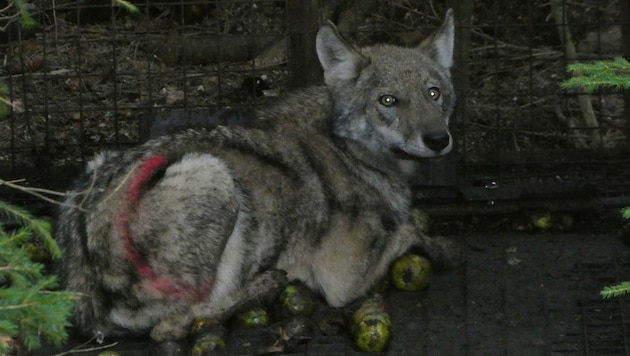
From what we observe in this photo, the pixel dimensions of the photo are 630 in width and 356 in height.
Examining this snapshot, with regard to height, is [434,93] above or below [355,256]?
above

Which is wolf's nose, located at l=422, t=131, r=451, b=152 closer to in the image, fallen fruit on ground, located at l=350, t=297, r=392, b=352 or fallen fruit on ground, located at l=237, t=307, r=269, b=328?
fallen fruit on ground, located at l=350, t=297, r=392, b=352

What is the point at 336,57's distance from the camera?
23.0 feet

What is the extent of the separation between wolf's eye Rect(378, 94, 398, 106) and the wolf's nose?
34 centimetres

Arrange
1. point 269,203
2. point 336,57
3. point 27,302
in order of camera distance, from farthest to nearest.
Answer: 1. point 336,57
2. point 269,203
3. point 27,302

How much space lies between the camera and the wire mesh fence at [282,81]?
→ 310 inches

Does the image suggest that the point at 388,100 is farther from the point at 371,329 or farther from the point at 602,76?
the point at 602,76

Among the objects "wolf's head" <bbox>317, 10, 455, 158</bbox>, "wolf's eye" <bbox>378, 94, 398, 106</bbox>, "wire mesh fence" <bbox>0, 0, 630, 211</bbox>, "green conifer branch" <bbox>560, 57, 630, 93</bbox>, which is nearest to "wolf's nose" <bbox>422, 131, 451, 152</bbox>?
"wolf's head" <bbox>317, 10, 455, 158</bbox>

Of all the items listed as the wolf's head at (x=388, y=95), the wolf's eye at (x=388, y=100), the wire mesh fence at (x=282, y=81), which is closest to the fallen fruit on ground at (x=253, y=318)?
the wolf's head at (x=388, y=95)

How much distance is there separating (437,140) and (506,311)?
1.00 m

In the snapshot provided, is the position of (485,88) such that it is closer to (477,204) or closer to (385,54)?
(477,204)

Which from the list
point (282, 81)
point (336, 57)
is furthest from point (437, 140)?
point (282, 81)

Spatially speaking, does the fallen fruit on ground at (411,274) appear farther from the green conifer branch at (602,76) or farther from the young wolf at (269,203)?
the green conifer branch at (602,76)

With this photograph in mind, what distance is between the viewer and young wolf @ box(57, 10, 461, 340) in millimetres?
5996

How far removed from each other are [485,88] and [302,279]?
127 inches
